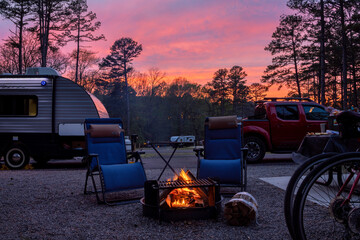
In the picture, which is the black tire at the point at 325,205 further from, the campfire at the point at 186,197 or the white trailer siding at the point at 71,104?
the white trailer siding at the point at 71,104

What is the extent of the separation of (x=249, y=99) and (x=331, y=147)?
44528 millimetres

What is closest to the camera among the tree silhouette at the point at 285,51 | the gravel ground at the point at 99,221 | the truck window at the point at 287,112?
the gravel ground at the point at 99,221

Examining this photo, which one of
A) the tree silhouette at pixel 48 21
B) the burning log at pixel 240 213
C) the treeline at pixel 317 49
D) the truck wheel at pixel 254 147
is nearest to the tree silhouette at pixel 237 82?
the treeline at pixel 317 49

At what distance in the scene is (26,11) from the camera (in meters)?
20.5

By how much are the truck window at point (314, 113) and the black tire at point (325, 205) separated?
7.07m

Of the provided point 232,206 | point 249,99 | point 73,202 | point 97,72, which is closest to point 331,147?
point 232,206

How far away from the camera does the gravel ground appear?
3141 mm

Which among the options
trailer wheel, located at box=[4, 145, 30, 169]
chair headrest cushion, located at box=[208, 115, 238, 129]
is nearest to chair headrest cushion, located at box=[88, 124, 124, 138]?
chair headrest cushion, located at box=[208, 115, 238, 129]

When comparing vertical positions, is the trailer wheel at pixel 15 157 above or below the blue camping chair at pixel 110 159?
below

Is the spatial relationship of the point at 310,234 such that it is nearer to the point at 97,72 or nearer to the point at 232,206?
the point at 232,206

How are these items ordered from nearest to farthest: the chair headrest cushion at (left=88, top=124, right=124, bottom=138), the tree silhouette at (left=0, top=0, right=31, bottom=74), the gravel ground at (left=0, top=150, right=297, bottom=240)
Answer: the gravel ground at (left=0, top=150, right=297, bottom=240) < the chair headrest cushion at (left=88, top=124, right=124, bottom=138) < the tree silhouette at (left=0, top=0, right=31, bottom=74)

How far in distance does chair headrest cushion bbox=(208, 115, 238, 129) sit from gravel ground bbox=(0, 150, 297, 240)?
1.12 m

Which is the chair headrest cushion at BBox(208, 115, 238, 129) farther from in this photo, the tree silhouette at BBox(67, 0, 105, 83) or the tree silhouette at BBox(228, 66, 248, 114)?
the tree silhouette at BBox(228, 66, 248, 114)

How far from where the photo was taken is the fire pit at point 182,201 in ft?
11.6
